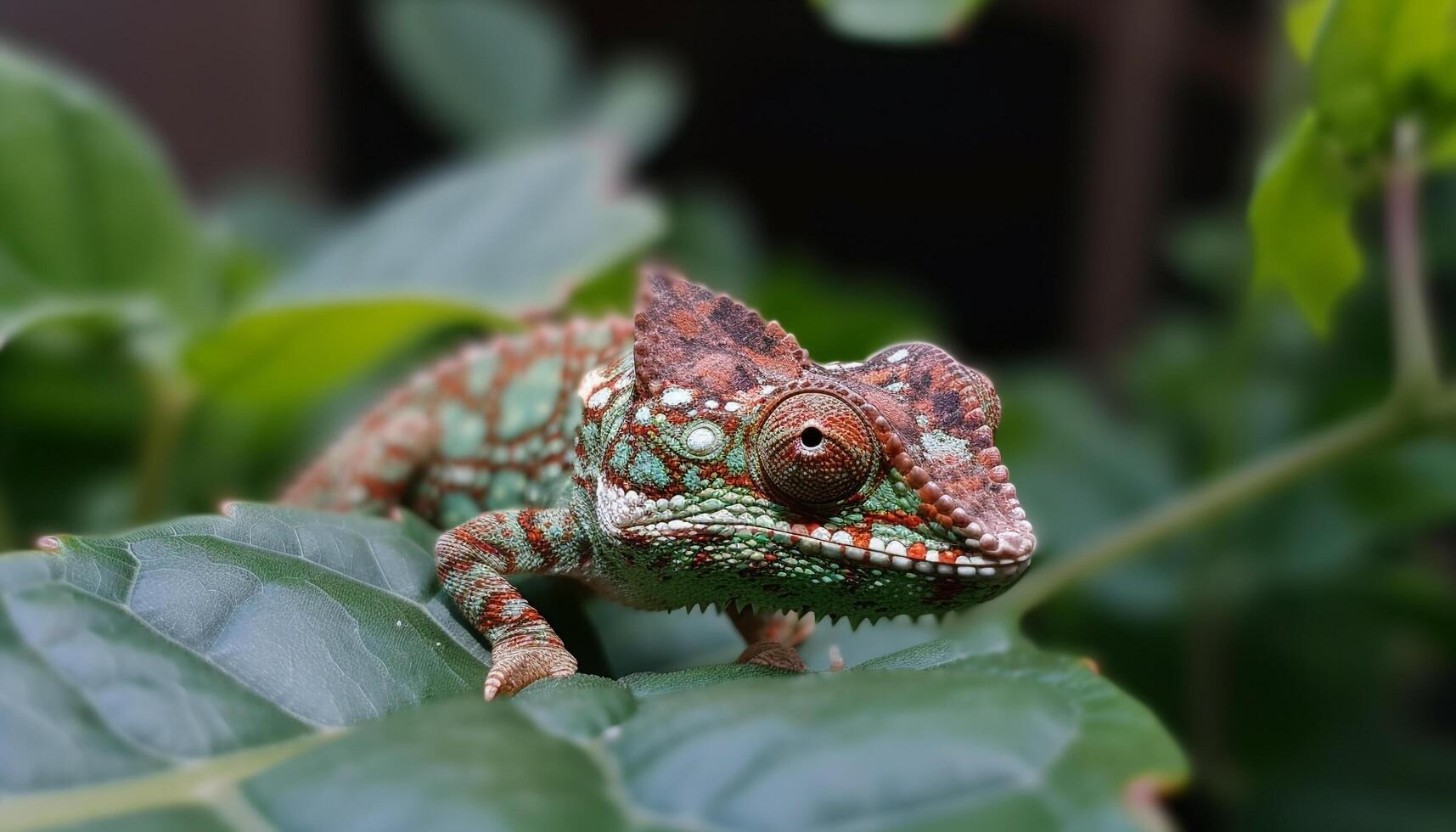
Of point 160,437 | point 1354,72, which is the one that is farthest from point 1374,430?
point 160,437

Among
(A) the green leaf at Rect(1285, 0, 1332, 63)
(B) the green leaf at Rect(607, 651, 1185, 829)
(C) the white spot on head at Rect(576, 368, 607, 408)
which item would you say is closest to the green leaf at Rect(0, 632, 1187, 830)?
(B) the green leaf at Rect(607, 651, 1185, 829)

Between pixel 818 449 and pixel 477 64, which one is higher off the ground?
pixel 477 64

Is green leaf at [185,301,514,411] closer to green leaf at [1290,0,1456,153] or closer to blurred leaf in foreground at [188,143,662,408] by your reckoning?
blurred leaf in foreground at [188,143,662,408]

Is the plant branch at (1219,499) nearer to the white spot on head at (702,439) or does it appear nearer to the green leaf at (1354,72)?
the green leaf at (1354,72)

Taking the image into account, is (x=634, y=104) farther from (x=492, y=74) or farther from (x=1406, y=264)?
(x=1406, y=264)

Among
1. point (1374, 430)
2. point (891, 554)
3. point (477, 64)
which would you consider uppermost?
point (477, 64)

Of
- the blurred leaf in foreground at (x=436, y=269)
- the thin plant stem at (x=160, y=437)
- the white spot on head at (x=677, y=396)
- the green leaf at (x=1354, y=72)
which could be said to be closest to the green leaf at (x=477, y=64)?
the blurred leaf in foreground at (x=436, y=269)

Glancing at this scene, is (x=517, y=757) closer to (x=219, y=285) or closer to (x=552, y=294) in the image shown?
(x=552, y=294)
